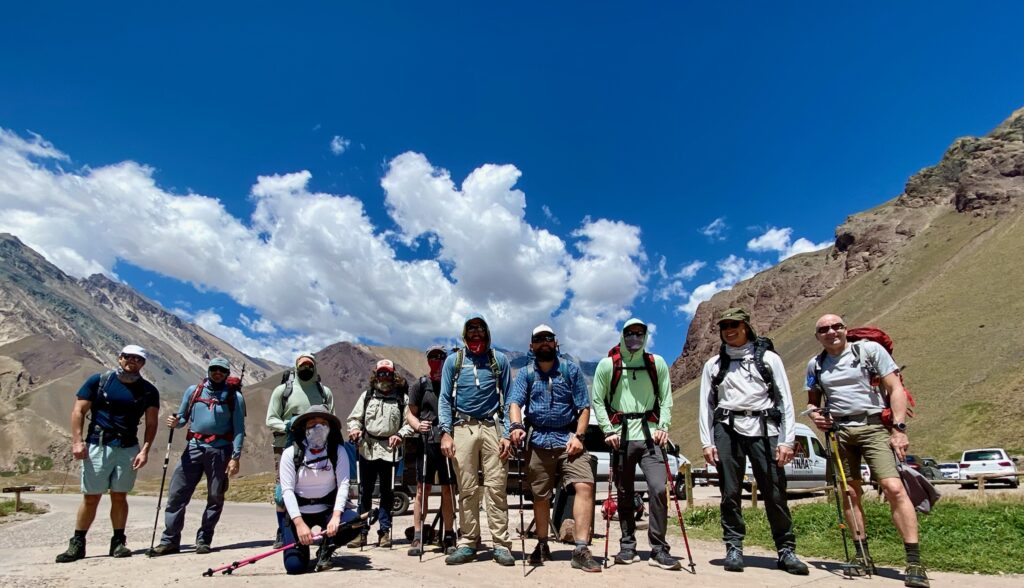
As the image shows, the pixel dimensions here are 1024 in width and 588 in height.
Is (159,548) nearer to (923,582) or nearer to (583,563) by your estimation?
(583,563)

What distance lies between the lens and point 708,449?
5.85 m

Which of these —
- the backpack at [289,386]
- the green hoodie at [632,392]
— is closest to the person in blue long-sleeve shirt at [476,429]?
the green hoodie at [632,392]

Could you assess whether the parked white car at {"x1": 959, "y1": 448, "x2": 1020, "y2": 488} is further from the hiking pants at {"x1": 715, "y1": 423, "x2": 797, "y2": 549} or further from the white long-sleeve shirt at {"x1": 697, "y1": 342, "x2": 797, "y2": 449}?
the white long-sleeve shirt at {"x1": 697, "y1": 342, "x2": 797, "y2": 449}

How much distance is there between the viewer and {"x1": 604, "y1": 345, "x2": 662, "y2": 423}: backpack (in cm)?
599

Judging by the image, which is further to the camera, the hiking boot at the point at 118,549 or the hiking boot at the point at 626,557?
the hiking boot at the point at 118,549

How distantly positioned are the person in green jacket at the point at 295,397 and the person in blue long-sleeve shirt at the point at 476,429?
85.6 inches

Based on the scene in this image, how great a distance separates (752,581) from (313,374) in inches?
221

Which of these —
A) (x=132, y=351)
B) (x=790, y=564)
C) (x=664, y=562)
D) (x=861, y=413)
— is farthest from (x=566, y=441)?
(x=132, y=351)

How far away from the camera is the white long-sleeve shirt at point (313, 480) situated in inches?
214

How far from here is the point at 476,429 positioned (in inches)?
234

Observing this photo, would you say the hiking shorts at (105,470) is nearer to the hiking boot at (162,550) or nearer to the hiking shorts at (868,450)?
the hiking boot at (162,550)

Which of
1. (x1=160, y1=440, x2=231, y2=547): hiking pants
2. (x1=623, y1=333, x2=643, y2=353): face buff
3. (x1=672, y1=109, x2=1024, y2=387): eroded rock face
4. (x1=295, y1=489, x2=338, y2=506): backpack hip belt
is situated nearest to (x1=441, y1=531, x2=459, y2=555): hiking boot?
(x1=295, y1=489, x2=338, y2=506): backpack hip belt

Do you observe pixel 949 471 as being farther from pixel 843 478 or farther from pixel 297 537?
pixel 297 537

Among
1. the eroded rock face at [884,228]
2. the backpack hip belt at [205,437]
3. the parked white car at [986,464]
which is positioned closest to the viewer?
the backpack hip belt at [205,437]
